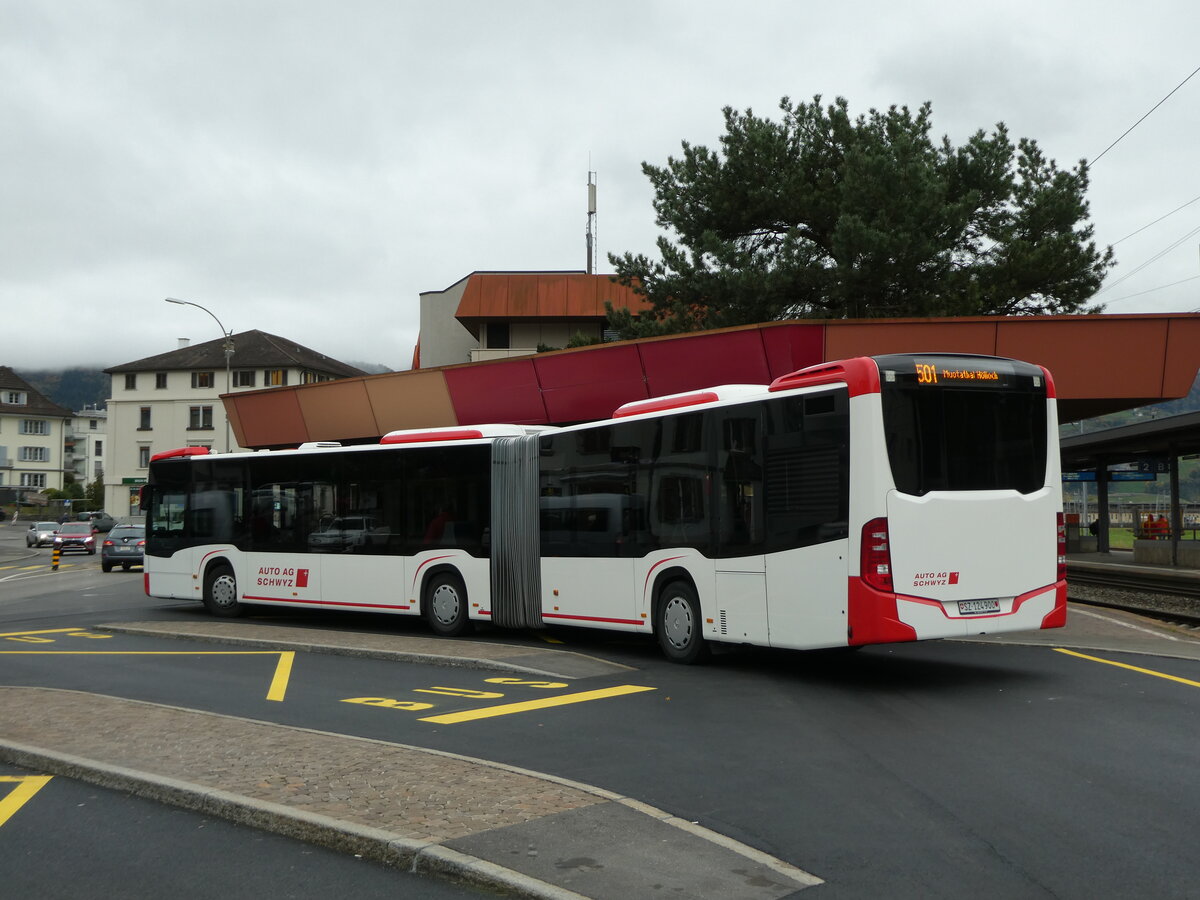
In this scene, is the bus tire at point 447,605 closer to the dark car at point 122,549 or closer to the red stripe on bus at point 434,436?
the red stripe on bus at point 434,436

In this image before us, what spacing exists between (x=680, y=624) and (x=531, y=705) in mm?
3260

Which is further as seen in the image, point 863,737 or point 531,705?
point 531,705

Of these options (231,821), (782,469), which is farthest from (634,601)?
(231,821)

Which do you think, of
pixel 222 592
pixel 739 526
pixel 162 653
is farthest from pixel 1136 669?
pixel 222 592

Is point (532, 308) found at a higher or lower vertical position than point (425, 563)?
higher

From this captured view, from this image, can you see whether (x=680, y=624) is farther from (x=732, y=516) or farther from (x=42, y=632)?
(x=42, y=632)

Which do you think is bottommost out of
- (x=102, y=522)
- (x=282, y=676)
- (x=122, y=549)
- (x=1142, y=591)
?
(x=1142, y=591)

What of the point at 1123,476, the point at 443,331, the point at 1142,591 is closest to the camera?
the point at 1142,591

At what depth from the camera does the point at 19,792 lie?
7.30 meters

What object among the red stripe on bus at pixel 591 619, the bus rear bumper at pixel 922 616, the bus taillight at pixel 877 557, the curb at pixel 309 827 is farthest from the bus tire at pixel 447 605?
the curb at pixel 309 827

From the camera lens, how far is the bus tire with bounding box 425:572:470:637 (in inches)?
656

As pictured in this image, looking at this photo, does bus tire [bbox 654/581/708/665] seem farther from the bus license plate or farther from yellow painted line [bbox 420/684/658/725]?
the bus license plate

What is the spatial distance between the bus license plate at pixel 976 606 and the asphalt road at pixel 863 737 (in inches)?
29.6

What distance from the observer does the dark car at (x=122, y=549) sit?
39.8m
